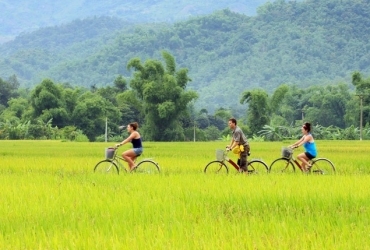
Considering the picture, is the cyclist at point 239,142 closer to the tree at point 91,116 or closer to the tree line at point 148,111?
the tree line at point 148,111

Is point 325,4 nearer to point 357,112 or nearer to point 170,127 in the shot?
point 357,112

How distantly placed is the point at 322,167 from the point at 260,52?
16482 cm

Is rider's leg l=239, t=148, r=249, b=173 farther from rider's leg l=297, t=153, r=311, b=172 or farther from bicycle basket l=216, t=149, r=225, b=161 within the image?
rider's leg l=297, t=153, r=311, b=172

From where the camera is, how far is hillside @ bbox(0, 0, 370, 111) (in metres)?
167

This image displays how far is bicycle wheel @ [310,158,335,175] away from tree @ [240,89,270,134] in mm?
50639

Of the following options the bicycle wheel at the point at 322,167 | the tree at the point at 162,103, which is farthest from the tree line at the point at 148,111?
the bicycle wheel at the point at 322,167

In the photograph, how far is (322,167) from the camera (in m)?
14.5

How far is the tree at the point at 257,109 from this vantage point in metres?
65.3

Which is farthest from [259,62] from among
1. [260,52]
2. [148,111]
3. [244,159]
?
[244,159]

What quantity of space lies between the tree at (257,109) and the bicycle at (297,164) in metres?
50.7

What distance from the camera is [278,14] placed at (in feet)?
622

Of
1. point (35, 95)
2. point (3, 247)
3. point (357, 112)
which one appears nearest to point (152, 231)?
point (3, 247)

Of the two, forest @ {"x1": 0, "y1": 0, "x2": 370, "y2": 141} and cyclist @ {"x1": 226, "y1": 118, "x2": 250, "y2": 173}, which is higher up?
forest @ {"x1": 0, "y1": 0, "x2": 370, "y2": 141}

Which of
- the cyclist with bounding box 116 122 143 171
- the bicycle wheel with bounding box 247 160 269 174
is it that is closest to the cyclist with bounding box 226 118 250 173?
the bicycle wheel with bounding box 247 160 269 174
